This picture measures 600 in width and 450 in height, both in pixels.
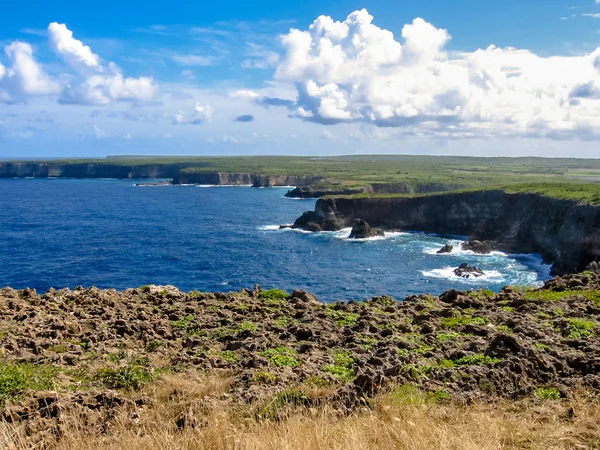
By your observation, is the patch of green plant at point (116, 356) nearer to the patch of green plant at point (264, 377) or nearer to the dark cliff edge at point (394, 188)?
the patch of green plant at point (264, 377)

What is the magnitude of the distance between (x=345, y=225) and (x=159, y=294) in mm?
89988

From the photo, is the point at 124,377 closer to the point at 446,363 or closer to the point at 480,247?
the point at 446,363

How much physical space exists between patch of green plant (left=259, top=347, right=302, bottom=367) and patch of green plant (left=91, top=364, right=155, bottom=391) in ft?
11.7

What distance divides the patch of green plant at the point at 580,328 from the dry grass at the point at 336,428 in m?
7.06

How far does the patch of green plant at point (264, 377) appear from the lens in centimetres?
1235

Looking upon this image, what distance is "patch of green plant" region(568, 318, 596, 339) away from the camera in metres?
16.9

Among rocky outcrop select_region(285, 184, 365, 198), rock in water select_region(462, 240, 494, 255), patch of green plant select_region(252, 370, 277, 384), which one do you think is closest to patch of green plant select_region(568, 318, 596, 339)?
patch of green plant select_region(252, 370, 277, 384)

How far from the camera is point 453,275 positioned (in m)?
68.2

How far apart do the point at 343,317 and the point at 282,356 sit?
646 cm

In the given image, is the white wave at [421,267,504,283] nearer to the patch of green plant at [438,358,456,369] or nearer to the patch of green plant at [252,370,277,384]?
the patch of green plant at [438,358,456,369]

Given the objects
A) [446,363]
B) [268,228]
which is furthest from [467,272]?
[446,363]

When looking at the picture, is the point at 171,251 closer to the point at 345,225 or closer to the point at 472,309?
the point at 345,225

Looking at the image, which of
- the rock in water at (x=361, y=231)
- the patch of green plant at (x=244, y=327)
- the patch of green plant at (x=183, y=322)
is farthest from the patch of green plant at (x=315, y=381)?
the rock in water at (x=361, y=231)

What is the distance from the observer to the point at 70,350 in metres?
15.4
